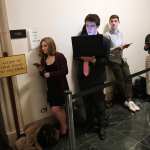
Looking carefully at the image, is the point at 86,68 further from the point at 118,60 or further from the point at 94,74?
the point at 118,60

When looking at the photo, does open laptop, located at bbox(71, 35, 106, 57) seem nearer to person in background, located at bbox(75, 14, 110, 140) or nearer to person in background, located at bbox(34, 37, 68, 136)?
person in background, located at bbox(75, 14, 110, 140)

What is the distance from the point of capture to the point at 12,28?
2.62m

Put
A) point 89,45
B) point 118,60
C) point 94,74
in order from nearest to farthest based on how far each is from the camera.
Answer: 1. point 89,45
2. point 94,74
3. point 118,60

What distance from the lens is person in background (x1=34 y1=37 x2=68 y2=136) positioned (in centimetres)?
271

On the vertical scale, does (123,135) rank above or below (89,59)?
below

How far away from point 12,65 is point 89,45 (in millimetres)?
961

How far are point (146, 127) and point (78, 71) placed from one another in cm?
115

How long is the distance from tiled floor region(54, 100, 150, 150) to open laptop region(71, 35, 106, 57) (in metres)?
1.00

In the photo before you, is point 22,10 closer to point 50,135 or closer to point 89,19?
point 89,19

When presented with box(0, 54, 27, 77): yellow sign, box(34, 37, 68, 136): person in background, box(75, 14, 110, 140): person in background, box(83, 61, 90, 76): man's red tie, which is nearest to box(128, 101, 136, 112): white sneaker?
box(75, 14, 110, 140): person in background

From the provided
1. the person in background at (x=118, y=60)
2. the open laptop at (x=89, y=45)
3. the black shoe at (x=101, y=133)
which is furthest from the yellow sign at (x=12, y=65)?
the person in background at (x=118, y=60)

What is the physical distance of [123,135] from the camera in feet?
9.39

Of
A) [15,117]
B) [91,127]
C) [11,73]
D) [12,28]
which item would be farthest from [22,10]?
[91,127]

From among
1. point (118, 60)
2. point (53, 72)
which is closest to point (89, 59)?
point (53, 72)
